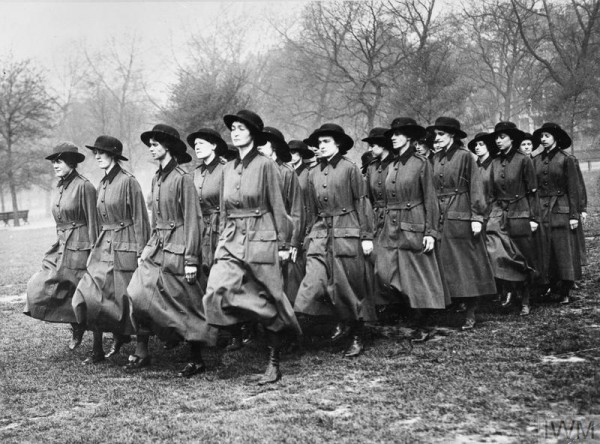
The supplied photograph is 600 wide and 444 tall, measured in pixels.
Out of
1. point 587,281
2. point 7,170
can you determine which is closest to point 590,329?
point 587,281

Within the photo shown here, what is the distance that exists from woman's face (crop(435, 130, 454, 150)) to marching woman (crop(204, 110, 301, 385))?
9.08 ft

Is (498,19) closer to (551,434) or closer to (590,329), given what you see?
(590,329)

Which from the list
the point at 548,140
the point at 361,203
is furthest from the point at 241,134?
the point at 548,140

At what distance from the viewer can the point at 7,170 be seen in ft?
117

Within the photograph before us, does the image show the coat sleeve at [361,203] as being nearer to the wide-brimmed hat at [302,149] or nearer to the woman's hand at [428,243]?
the woman's hand at [428,243]

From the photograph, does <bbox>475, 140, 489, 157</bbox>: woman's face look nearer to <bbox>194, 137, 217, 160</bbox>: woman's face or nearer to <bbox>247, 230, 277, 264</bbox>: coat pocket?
<bbox>194, 137, 217, 160</bbox>: woman's face

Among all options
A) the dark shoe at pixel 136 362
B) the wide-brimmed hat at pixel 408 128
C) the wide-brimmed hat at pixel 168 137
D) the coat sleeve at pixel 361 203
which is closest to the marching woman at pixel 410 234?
the wide-brimmed hat at pixel 408 128

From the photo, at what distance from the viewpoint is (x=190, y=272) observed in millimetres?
5945

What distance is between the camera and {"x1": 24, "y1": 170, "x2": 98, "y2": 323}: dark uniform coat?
22.9 ft

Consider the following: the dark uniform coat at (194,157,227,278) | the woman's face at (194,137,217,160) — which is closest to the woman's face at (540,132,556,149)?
the dark uniform coat at (194,157,227,278)

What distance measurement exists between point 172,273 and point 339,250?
171 cm

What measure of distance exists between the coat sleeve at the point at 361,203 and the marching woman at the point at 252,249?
1088 mm

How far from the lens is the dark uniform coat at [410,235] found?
6.85 m

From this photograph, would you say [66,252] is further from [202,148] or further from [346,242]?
[346,242]
